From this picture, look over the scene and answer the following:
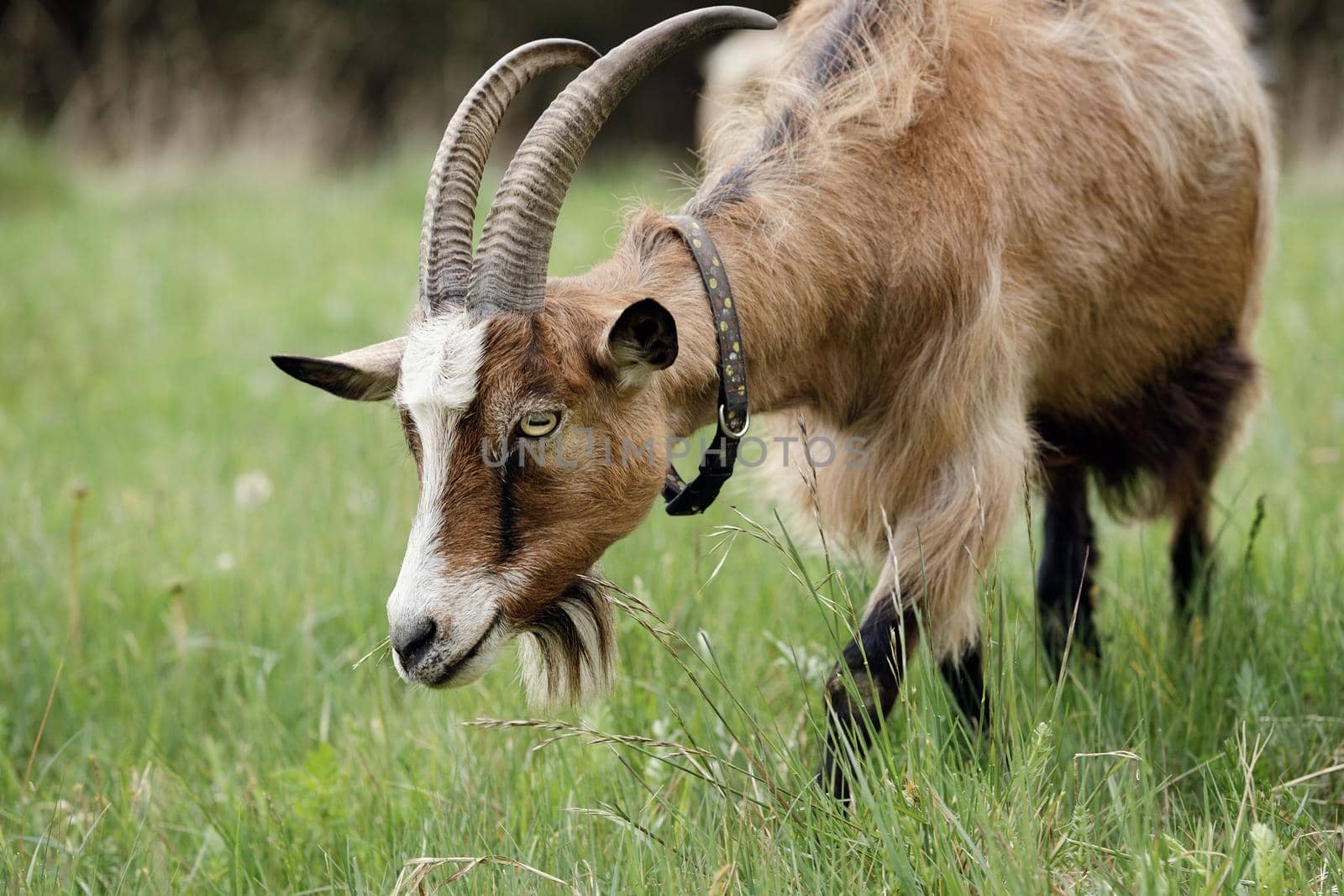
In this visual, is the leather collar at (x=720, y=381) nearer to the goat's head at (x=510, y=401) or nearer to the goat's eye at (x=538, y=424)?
the goat's head at (x=510, y=401)

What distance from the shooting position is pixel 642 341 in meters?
2.27

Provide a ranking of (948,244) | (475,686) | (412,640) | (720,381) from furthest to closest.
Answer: (475,686)
(948,244)
(720,381)
(412,640)

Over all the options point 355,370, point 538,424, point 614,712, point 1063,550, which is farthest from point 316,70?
point 538,424

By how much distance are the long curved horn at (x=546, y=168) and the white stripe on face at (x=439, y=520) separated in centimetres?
10

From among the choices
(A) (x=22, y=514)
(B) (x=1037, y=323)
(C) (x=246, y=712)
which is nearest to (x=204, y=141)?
(A) (x=22, y=514)

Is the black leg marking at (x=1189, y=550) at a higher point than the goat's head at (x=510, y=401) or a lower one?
lower

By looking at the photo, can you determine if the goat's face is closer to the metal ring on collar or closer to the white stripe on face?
the white stripe on face

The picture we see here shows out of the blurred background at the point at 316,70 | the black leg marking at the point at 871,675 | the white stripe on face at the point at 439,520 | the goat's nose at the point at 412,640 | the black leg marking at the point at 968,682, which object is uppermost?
the blurred background at the point at 316,70

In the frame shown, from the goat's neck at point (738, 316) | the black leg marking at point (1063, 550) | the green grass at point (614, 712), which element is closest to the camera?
the green grass at point (614, 712)

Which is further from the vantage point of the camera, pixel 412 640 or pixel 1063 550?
pixel 1063 550

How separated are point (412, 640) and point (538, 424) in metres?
0.44

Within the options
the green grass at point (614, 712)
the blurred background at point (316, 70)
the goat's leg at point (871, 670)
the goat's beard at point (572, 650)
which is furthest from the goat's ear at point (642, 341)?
the blurred background at point (316, 70)

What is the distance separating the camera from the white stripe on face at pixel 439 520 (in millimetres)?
2244

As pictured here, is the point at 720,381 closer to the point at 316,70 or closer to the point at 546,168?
the point at 546,168
